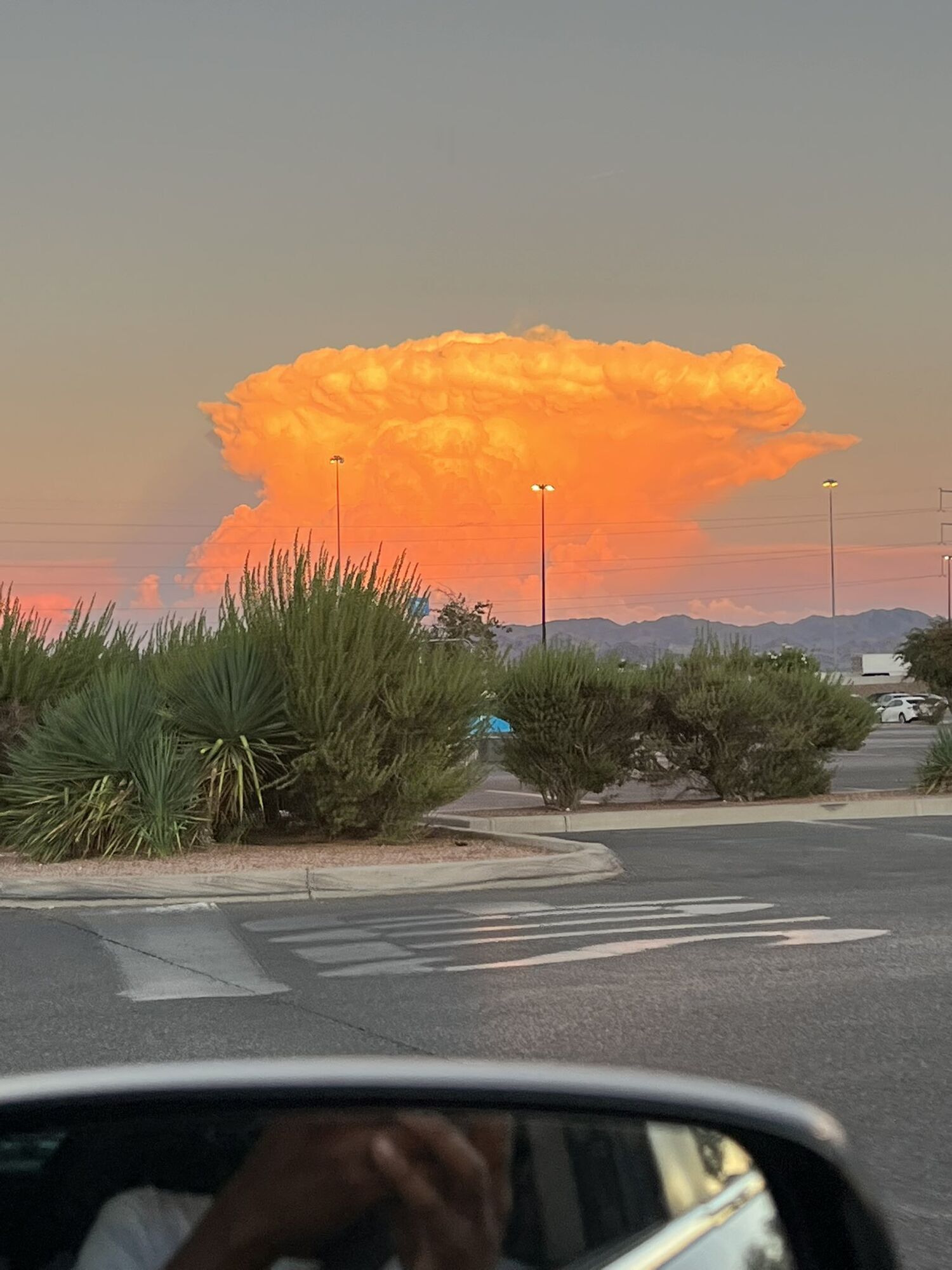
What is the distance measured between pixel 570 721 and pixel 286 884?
8.63 meters

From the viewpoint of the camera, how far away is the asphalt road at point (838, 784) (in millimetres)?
23484

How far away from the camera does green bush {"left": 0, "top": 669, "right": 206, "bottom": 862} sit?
573 inches

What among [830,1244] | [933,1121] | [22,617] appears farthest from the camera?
[22,617]

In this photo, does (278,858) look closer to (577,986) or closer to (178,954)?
(178,954)

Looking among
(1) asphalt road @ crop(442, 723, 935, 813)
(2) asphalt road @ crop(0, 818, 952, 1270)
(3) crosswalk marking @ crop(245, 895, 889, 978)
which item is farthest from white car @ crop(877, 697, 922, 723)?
(3) crosswalk marking @ crop(245, 895, 889, 978)

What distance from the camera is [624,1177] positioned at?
1592mm

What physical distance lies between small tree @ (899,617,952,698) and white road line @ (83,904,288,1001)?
77092 mm

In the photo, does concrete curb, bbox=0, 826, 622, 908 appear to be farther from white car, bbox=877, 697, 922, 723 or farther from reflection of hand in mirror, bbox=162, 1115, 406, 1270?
white car, bbox=877, 697, 922, 723

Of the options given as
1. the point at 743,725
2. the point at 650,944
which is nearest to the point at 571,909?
the point at 650,944

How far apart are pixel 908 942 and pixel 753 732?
11544 mm

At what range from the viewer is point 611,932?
10539 mm

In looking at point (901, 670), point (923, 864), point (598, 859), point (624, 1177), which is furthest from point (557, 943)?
point (901, 670)

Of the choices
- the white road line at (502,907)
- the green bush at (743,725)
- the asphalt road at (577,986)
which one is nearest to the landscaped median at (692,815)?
the green bush at (743,725)

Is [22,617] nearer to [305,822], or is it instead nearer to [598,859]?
[305,822]
